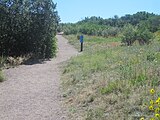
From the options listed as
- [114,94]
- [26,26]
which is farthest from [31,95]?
[26,26]

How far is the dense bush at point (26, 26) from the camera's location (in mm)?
16714

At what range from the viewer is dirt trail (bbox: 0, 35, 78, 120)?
723cm

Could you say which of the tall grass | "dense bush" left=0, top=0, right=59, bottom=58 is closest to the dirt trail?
the tall grass

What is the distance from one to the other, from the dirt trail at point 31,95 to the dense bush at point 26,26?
3763 mm

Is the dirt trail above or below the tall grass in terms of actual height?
below

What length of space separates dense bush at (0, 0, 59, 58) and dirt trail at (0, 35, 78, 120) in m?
3.76

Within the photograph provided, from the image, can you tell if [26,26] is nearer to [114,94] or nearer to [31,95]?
[31,95]

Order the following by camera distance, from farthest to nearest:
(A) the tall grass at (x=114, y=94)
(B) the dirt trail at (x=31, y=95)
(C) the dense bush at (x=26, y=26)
→ (C) the dense bush at (x=26, y=26)
(B) the dirt trail at (x=31, y=95)
(A) the tall grass at (x=114, y=94)

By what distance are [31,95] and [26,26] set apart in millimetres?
8784

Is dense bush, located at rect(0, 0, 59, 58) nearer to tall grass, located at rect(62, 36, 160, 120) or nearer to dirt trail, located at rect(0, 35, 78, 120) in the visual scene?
dirt trail, located at rect(0, 35, 78, 120)

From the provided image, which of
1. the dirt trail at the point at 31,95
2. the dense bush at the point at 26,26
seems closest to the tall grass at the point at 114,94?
the dirt trail at the point at 31,95

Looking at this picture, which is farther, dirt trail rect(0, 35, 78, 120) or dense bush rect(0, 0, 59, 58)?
dense bush rect(0, 0, 59, 58)

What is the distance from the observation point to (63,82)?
10.7m

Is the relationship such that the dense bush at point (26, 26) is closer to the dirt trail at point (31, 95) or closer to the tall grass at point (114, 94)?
the dirt trail at point (31, 95)
